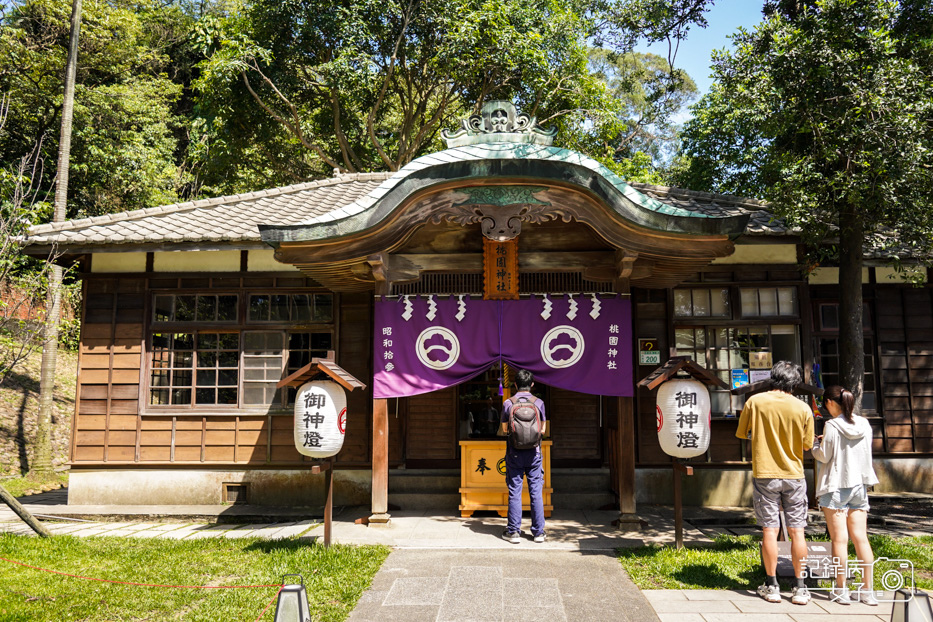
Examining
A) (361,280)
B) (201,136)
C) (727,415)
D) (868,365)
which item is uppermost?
(201,136)

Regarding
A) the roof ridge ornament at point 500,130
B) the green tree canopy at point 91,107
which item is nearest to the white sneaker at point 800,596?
the roof ridge ornament at point 500,130

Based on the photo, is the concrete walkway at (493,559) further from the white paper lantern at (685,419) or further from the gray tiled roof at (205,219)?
the gray tiled roof at (205,219)

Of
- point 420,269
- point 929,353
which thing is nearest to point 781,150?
point 929,353

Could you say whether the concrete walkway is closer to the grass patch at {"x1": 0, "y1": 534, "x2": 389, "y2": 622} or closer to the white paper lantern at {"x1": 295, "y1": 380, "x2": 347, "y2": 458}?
the grass patch at {"x1": 0, "y1": 534, "x2": 389, "y2": 622}

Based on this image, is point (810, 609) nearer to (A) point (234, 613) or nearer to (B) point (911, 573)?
(B) point (911, 573)

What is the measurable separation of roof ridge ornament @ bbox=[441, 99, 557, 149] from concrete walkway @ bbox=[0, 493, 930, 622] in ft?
16.7

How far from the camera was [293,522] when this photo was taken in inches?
343

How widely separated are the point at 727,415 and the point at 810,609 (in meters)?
4.90

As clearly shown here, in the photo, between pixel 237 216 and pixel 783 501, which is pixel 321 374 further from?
pixel 783 501

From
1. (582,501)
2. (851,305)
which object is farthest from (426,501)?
(851,305)

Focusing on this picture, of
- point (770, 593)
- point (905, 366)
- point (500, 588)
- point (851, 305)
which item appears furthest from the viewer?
point (905, 366)

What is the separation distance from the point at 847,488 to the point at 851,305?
3835 millimetres

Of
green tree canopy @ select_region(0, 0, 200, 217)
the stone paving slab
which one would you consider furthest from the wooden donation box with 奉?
green tree canopy @ select_region(0, 0, 200, 217)

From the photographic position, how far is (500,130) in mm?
8023
